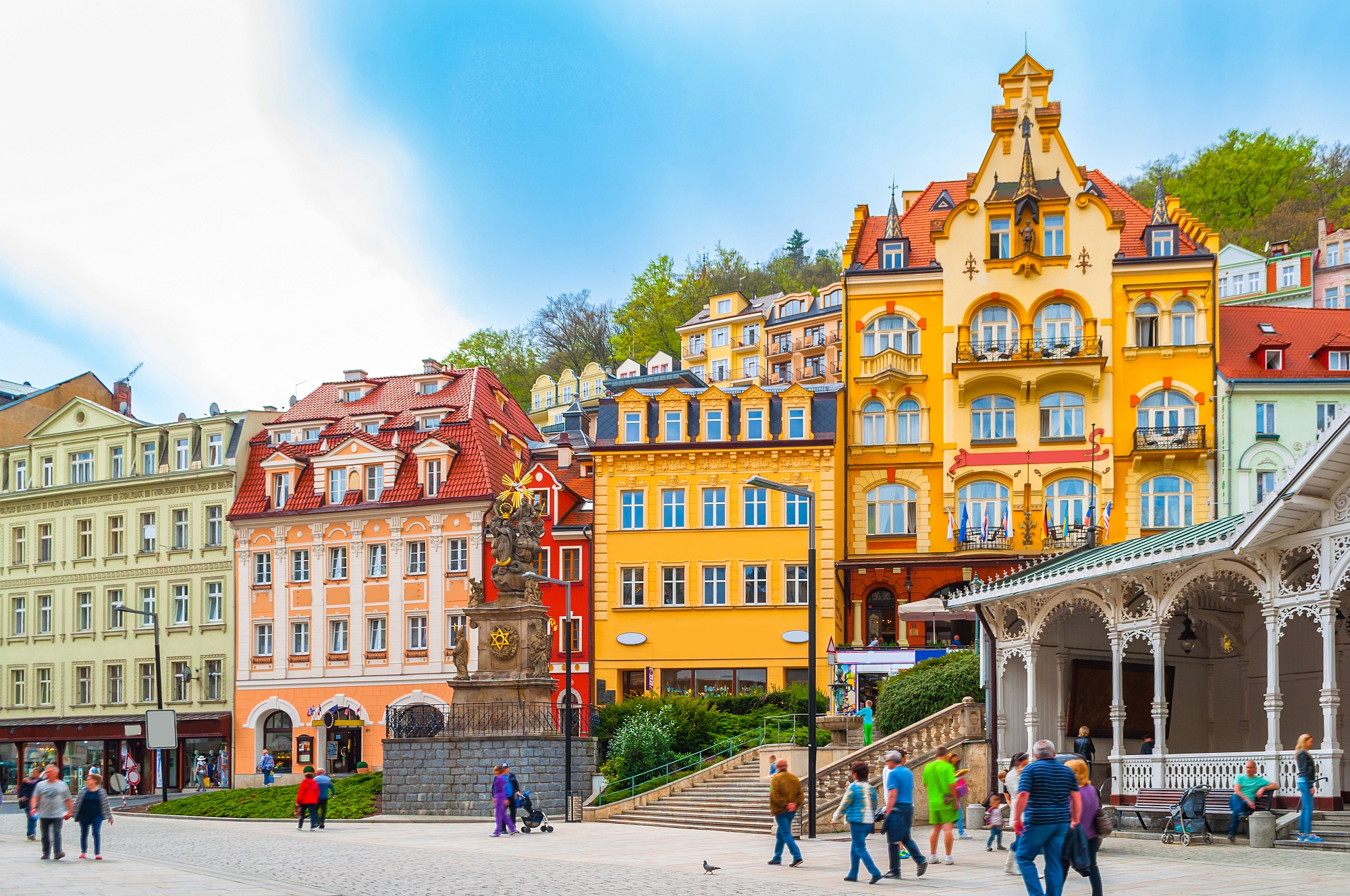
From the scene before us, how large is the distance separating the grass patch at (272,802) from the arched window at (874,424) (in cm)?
2074

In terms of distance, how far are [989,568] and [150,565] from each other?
34.1 metres

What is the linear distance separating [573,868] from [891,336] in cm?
3661

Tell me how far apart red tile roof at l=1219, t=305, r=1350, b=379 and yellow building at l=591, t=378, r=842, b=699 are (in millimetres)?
13875

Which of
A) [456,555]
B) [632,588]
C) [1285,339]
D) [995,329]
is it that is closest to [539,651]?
[632,588]

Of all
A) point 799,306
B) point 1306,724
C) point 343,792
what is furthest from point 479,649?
point 799,306

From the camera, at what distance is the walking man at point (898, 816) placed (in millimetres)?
20047

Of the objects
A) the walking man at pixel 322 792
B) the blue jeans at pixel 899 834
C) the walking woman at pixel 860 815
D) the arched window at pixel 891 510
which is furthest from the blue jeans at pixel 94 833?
the arched window at pixel 891 510

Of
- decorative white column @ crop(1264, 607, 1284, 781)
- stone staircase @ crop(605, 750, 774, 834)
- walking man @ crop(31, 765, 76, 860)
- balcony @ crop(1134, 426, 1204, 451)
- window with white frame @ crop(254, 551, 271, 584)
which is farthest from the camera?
window with white frame @ crop(254, 551, 271, 584)

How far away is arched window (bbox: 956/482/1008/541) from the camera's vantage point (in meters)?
55.0

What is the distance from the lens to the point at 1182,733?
32156 mm

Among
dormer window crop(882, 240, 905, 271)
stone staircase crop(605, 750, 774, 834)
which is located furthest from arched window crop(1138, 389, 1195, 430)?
stone staircase crop(605, 750, 774, 834)

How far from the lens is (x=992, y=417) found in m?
55.9

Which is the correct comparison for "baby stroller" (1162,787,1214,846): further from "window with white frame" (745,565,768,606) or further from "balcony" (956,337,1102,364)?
"balcony" (956,337,1102,364)

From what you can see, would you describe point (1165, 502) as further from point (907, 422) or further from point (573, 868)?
point (573, 868)
